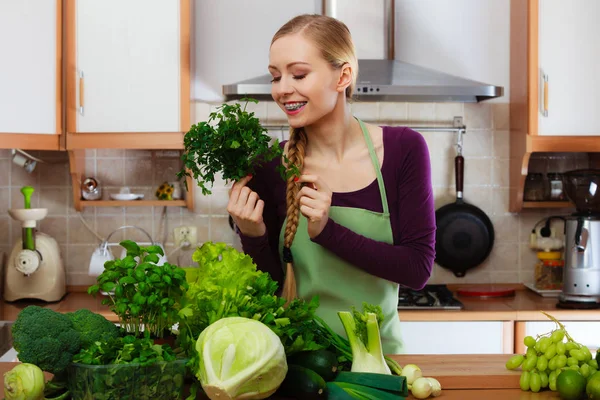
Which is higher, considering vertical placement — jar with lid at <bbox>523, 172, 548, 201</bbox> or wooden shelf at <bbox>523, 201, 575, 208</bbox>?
jar with lid at <bbox>523, 172, 548, 201</bbox>

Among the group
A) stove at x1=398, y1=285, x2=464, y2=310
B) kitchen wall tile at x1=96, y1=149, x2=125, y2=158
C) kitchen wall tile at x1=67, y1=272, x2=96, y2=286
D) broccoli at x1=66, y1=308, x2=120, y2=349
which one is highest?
kitchen wall tile at x1=96, y1=149, x2=125, y2=158

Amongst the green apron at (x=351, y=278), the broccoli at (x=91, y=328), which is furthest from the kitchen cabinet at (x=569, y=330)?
the broccoli at (x=91, y=328)

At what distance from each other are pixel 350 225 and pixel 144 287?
0.77 meters

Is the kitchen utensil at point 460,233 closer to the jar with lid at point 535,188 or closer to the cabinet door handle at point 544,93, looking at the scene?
the jar with lid at point 535,188

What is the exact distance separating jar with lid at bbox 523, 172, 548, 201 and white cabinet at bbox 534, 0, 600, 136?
0.34 m

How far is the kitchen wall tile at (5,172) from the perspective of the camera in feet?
11.1

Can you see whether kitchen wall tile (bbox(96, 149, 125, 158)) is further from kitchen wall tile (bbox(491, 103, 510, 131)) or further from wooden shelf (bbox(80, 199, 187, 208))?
kitchen wall tile (bbox(491, 103, 510, 131))

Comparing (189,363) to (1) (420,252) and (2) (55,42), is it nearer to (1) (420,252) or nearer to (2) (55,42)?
(1) (420,252)

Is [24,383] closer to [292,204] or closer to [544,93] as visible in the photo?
A: [292,204]

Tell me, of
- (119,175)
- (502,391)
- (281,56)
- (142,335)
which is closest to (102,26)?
(119,175)

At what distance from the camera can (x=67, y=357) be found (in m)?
1.19

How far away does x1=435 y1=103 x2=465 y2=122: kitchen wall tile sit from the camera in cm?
346

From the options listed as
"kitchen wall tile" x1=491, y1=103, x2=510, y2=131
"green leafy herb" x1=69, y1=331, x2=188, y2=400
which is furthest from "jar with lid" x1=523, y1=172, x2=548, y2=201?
"green leafy herb" x1=69, y1=331, x2=188, y2=400

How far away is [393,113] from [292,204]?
5.63 ft
